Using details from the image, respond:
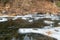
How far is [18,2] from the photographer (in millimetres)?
13359

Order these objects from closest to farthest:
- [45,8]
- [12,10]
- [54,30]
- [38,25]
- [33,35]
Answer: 1. [33,35]
2. [54,30]
3. [38,25]
4. [12,10]
5. [45,8]

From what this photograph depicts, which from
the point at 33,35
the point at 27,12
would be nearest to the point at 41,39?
the point at 33,35

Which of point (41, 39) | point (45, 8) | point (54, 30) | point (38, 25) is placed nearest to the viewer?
point (41, 39)

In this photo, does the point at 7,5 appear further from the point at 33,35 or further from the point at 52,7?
the point at 33,35

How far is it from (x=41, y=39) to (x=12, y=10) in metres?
6.19

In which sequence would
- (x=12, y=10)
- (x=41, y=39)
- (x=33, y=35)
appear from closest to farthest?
(x=41, y=39) → (x=33, y=35) → (x=12, y=10)

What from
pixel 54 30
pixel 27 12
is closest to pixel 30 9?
pixel 27 12

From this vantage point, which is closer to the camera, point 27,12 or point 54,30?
point 54,30

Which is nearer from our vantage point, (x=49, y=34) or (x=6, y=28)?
(x=49, y=34)

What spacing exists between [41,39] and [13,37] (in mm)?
835

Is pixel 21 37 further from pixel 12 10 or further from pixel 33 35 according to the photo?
pixel 12 10

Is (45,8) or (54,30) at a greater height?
(54,30)

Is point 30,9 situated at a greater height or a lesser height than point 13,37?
lesser

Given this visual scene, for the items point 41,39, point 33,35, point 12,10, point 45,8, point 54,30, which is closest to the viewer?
point 41,39
